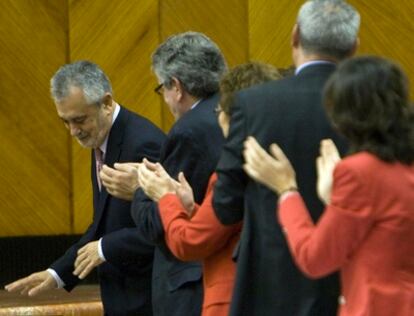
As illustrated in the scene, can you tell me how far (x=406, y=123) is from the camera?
317 centimetres

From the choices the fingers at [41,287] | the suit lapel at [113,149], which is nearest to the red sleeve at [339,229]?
the suit lapel at [113,149]

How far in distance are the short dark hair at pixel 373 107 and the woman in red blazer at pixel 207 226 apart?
2.13 ft

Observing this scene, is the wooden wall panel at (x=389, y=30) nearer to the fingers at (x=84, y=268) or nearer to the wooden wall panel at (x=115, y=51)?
Answer: the wooden wall panel at (x=115, y=51)

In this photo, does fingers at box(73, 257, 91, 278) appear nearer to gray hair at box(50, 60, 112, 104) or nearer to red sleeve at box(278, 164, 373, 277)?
gray hair at box(50, 60, 112, 104)

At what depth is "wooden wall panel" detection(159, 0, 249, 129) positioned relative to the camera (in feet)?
24.2

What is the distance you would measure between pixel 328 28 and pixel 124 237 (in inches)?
59.7

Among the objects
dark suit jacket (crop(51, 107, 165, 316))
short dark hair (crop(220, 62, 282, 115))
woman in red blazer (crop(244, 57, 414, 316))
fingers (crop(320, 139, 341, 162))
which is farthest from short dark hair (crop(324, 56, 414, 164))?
dark suit jacket (crop(51, 107, 165, 316))

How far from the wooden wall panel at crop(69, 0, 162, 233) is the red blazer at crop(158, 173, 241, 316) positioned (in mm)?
3367

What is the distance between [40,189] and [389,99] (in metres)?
4.37

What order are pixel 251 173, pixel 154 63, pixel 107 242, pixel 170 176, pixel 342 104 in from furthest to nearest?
pixel 107 242
pixel 154 63
pixel 170 176
pixel 251 173
pixel 342 104

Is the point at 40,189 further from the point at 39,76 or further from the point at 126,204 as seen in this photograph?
the point at 126,204

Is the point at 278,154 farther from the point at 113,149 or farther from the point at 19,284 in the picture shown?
the point at 19,284

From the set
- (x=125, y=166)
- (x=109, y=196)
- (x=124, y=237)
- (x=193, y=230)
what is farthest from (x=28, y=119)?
(x=193, y=230)

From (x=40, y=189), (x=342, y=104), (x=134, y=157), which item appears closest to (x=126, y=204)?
(x=134, y=157)
